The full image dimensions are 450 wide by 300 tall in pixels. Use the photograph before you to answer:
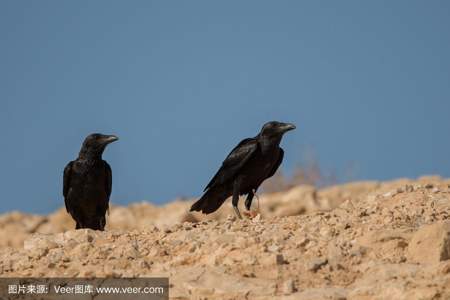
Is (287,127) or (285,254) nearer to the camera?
(285,254)

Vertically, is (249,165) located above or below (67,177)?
below

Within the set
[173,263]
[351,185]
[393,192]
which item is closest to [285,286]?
[173,263]

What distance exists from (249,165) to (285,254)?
4.98 m

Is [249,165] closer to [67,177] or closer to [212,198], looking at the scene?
[212,198]

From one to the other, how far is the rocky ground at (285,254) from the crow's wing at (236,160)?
8.66ft

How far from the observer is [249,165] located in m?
16.8

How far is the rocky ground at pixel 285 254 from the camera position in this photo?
11062mm

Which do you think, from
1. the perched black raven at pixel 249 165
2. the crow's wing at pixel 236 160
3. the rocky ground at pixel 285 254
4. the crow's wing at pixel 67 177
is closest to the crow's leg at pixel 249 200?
the perched black raven at pixel 249 165

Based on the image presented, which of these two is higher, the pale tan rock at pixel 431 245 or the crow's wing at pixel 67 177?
the crow's wing at pixel 67 177

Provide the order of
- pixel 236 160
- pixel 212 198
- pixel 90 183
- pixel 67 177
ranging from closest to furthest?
pixel 236 160 → pixel 90 183 → pixel 67 177 → pixel 212 198

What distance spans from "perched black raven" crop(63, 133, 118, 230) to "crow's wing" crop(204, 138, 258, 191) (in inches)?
61.0

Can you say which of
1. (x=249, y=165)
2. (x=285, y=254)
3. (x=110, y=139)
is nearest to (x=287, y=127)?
(x=249, y=165)

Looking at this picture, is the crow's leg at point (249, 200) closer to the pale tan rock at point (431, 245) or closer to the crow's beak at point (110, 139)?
the crow's beak at point (110, 139)

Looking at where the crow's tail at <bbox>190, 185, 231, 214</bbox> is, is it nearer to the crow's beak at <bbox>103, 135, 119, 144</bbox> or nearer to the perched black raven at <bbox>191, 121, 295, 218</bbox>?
the perched black raven at <bbox>191, 121, 295, 218</bbox>
